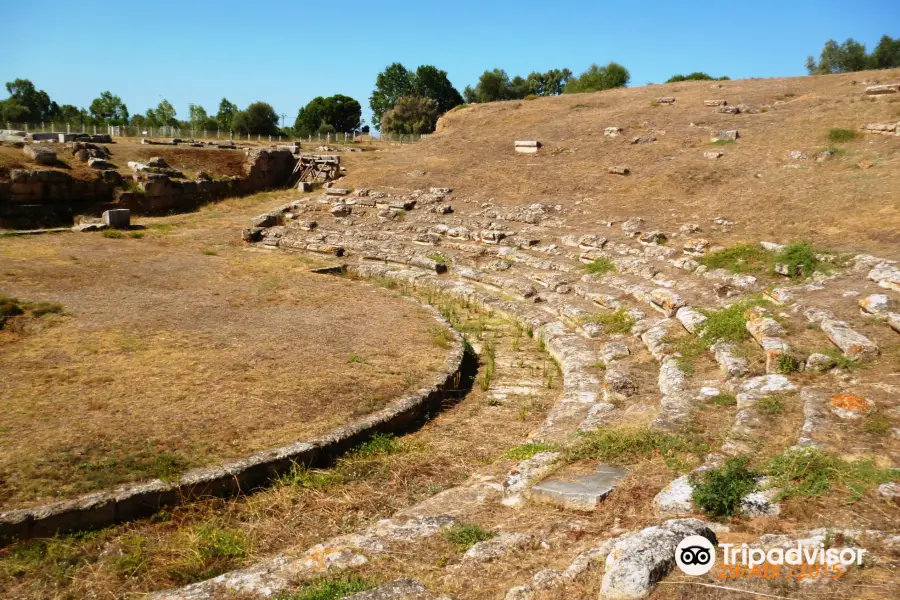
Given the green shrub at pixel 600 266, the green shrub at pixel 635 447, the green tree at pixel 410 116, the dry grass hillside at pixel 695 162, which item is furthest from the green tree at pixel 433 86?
the green shrub at pixel 635 447

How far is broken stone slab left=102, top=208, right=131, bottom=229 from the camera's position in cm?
1927

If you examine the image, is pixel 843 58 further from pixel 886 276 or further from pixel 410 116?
pixel 886 276

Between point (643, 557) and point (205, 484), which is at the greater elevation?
point (643, 557)

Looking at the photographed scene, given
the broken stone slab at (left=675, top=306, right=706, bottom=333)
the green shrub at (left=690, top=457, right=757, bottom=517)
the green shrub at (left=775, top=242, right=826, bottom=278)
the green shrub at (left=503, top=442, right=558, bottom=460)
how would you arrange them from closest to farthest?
the green shrub at (left=690, top=457, right=757, bottom=517) < the green shrub at (left=503, top=442, right=558, bottom=460) < the broken stone slab at (left=675, top=306, right=706, bottom=333) < the green shrub at (left=775, top=242, right=826, bottom=278)

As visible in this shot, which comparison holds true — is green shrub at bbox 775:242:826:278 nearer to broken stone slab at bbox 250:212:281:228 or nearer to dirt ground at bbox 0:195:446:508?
dirt ground at bbox 0:195:446:508

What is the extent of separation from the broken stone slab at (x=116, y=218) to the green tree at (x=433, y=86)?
75.1 m

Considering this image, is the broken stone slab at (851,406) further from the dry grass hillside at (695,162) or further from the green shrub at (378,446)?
the dry grass hillside at (695,162)

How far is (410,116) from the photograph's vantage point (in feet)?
219

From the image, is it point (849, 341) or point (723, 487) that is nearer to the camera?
point (723, 487)

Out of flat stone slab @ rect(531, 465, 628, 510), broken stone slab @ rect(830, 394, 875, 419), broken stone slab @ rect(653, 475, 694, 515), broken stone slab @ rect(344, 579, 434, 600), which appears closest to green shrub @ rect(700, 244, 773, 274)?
broken stone slab @ rect(830, 394, 875, 419)

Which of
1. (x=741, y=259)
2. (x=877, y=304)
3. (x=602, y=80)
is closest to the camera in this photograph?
(x=877, y=304)

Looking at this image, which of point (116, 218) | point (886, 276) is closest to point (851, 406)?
point (886, 276)

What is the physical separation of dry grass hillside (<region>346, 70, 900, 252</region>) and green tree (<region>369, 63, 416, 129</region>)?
6353cm

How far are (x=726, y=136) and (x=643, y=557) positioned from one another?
20.4m
